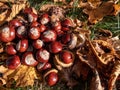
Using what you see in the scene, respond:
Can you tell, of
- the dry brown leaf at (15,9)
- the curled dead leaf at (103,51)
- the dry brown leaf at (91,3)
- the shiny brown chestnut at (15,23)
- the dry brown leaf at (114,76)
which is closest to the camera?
the dry brown leaf at (114,76)

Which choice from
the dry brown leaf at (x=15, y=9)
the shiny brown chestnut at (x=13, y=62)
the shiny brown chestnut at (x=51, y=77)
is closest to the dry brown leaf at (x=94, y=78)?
the shiny brown chestnut at (x=51, y=77)

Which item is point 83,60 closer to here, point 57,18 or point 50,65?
point 50,65

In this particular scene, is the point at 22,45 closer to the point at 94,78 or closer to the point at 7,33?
the point at 7,33

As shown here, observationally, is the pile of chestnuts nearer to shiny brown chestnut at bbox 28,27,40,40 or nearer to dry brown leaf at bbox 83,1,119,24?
shiny brown chestnut at bbox 28,27,40,40

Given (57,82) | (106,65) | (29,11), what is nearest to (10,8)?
(29,11)

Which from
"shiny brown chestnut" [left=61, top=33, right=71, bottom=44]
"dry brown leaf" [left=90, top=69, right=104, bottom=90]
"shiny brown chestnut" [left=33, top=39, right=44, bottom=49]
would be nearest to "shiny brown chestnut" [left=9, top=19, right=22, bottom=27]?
"shiny brown chestnut" [left=33, top=39, right=44, bottom=49]

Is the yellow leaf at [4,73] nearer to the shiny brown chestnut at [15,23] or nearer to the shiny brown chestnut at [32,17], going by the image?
the shiny brown chestnut at [15,23]
